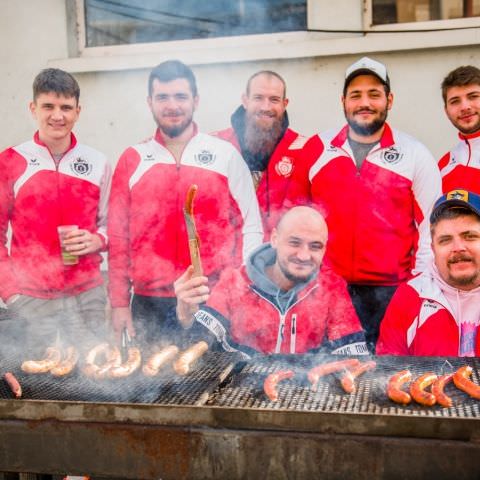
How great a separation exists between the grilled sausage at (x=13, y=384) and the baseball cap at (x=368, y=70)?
2766 millimetres

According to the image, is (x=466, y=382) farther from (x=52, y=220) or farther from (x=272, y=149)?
(x=52, y=220)

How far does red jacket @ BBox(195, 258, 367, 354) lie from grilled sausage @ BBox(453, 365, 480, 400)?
0.84m

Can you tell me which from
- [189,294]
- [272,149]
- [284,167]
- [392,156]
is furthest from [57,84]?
[392,156]

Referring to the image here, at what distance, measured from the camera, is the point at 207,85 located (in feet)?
13.9

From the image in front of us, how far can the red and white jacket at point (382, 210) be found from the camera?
3910 mm

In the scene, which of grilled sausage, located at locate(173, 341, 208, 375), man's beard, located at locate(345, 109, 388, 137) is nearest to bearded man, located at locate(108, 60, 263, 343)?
man's beard, located at locate(345, 109, 388, 137)

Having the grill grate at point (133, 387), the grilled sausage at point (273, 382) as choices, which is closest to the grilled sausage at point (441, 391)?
the grilled sausage at point (273, 382)

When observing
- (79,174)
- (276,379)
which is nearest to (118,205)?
(79,174)

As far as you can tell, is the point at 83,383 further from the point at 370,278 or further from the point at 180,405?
the point at 370,278

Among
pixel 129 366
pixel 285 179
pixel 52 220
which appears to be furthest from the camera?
pixel 52 220

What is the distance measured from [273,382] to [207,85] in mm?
2460

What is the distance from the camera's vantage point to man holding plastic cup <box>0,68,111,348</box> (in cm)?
425

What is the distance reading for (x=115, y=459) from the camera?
2.36m

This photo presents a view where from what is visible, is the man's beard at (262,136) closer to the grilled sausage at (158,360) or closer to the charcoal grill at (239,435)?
the grilled sausage at (158,360)
